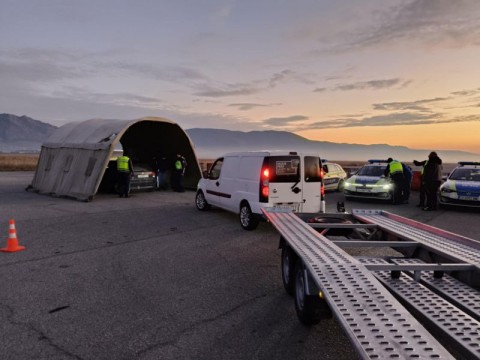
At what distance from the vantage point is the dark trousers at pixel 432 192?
45.6 feet

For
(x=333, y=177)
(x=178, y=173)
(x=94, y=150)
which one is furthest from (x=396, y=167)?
(x=94, y=150)

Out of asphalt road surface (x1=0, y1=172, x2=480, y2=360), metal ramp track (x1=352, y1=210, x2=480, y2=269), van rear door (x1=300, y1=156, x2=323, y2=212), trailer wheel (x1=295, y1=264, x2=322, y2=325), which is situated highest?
van rear door (x1=300, y1=156, x2=323, y2=212)

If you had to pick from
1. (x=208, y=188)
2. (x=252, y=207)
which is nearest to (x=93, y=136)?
(x=208, y=188)

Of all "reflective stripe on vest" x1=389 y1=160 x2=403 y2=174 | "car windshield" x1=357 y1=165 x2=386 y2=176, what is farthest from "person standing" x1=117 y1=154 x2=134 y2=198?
"reflective stripe on vest" x1=389 y1=160 x2=403 y2=174

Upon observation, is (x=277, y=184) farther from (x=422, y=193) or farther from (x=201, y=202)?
(x=422, y=193)

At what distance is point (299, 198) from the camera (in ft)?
31.6

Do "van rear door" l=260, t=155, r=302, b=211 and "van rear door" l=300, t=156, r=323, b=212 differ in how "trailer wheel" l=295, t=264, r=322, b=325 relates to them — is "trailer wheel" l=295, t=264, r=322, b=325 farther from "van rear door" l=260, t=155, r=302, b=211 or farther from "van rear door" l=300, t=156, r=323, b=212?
"van rear door" l=300, t=156, r=323, b=212

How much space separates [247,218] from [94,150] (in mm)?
8639

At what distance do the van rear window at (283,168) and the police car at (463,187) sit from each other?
751 cm

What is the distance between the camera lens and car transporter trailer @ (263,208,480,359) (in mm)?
2516

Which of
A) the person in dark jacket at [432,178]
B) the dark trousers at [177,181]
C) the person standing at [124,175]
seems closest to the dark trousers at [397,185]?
the person in dark jacket at [432,178]

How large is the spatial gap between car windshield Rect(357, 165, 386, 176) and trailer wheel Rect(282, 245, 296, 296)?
11899 mm

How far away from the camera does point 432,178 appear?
45.0 ft

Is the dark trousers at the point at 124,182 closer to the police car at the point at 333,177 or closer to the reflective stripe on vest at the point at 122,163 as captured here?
the reflective stripe on vest at the point at 122,163
